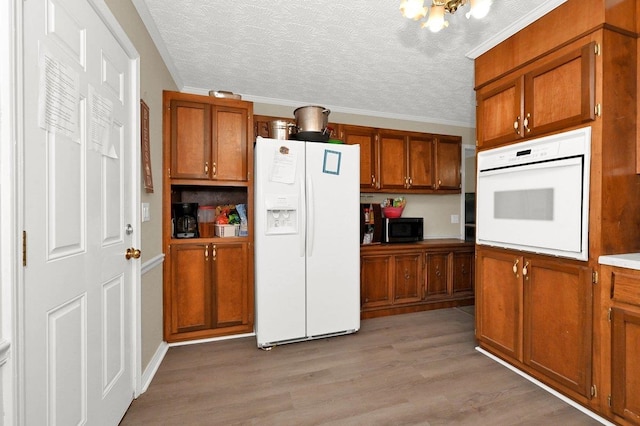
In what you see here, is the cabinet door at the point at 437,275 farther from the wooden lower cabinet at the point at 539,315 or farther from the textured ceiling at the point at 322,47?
the textured ceiling at the point at 322,47

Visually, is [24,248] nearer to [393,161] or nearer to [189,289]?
[189,289]

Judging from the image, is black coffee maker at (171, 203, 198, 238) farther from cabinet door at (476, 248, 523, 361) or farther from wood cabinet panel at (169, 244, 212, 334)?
cabinet door at (476, 248, 523, 361)

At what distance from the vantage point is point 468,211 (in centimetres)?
429

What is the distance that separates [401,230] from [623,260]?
2133 mm

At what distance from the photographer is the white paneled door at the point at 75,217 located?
3.16 feet

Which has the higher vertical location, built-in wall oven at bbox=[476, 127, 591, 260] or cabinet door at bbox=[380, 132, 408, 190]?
cabinet door at bbox=[380, 132, 408, 190]

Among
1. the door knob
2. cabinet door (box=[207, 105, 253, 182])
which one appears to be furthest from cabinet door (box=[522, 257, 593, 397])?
the door knob

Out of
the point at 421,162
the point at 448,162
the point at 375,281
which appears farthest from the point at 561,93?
the point at 375,281

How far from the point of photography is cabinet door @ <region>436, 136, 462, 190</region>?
3.88 metres

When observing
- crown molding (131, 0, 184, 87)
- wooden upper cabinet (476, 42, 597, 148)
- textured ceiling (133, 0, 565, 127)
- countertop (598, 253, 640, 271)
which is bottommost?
countertop (598, 253, 640, 271)

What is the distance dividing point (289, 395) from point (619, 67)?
9.03 ft

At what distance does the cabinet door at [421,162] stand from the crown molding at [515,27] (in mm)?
1354

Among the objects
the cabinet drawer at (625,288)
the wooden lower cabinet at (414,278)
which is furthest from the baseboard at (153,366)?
the cabinet drawer at (625,288)

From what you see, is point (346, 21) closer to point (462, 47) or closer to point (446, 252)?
point (462, 47)
